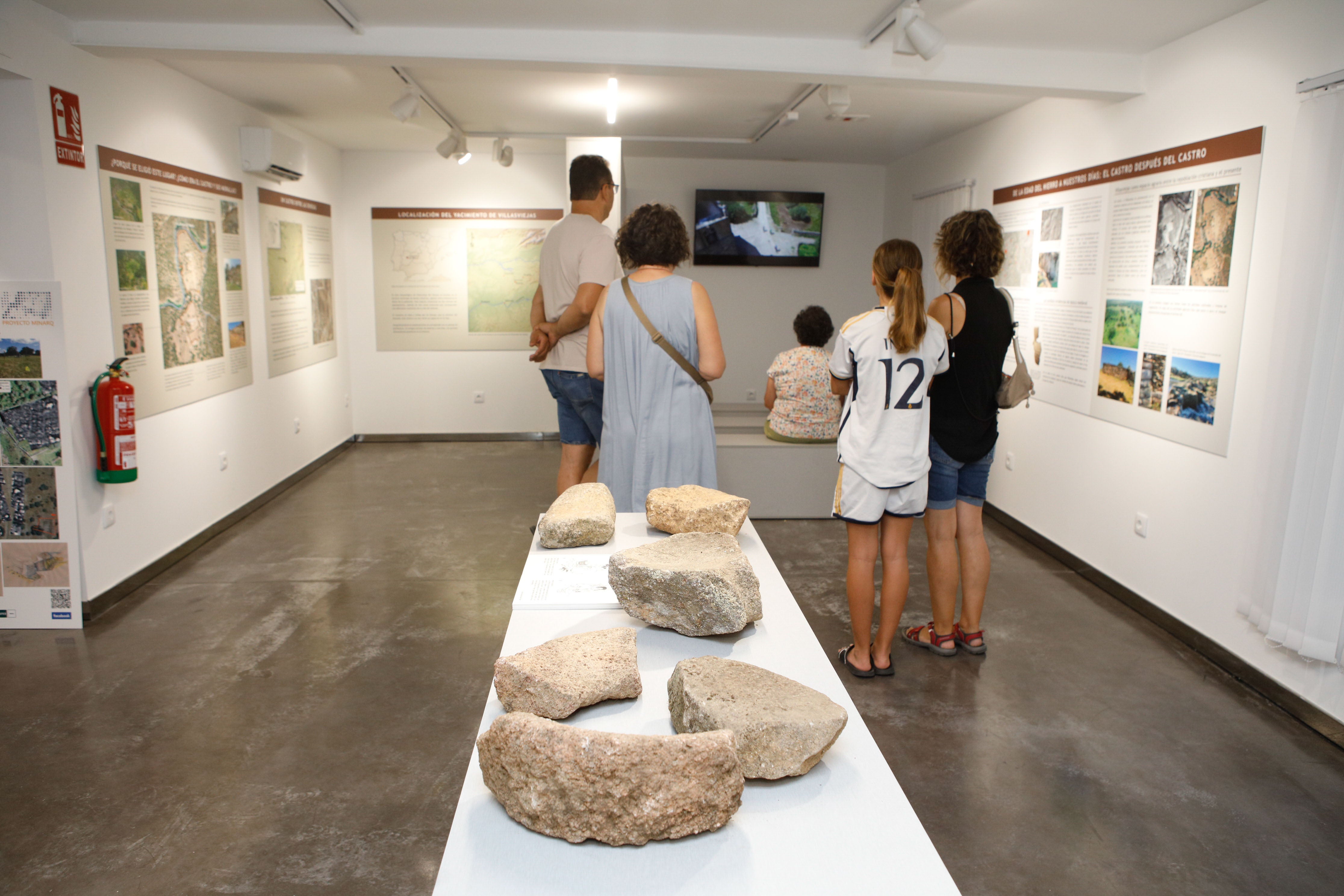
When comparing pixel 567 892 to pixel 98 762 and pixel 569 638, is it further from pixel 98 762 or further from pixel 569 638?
pixel 98 762

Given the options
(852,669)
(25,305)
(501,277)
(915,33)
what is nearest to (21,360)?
(25,305)

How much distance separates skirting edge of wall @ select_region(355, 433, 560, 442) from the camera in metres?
8.11

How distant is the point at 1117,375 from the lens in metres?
4.23

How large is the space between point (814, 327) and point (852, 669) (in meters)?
2.43

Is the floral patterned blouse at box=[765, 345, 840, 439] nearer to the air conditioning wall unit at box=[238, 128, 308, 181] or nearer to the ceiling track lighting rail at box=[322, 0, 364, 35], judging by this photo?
the ceiling track lighting rail at box=[322, 0, 364, 35]

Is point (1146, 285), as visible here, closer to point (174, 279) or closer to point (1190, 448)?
point (1190, 448)

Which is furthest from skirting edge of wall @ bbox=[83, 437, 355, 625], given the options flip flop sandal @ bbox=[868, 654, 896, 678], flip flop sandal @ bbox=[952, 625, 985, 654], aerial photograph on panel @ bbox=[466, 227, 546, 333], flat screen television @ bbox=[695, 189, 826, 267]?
flat screen television @ bbox=[695, 189, 826, 267]

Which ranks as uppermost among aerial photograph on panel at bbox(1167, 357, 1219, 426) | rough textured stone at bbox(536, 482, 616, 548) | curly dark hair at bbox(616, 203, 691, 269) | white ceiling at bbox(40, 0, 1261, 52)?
white ceiling at bbox(40, 0, 1261, 52)

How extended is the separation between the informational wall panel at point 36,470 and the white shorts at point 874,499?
3174 millimetres

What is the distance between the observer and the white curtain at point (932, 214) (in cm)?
618

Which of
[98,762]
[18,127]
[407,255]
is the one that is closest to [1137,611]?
[98,762]

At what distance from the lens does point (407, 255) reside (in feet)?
25.6

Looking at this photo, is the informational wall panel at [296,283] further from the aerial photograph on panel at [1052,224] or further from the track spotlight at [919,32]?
the aerial photograph on panel at [1052,224]

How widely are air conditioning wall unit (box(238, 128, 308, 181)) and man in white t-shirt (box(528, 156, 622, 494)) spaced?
2.72 m
